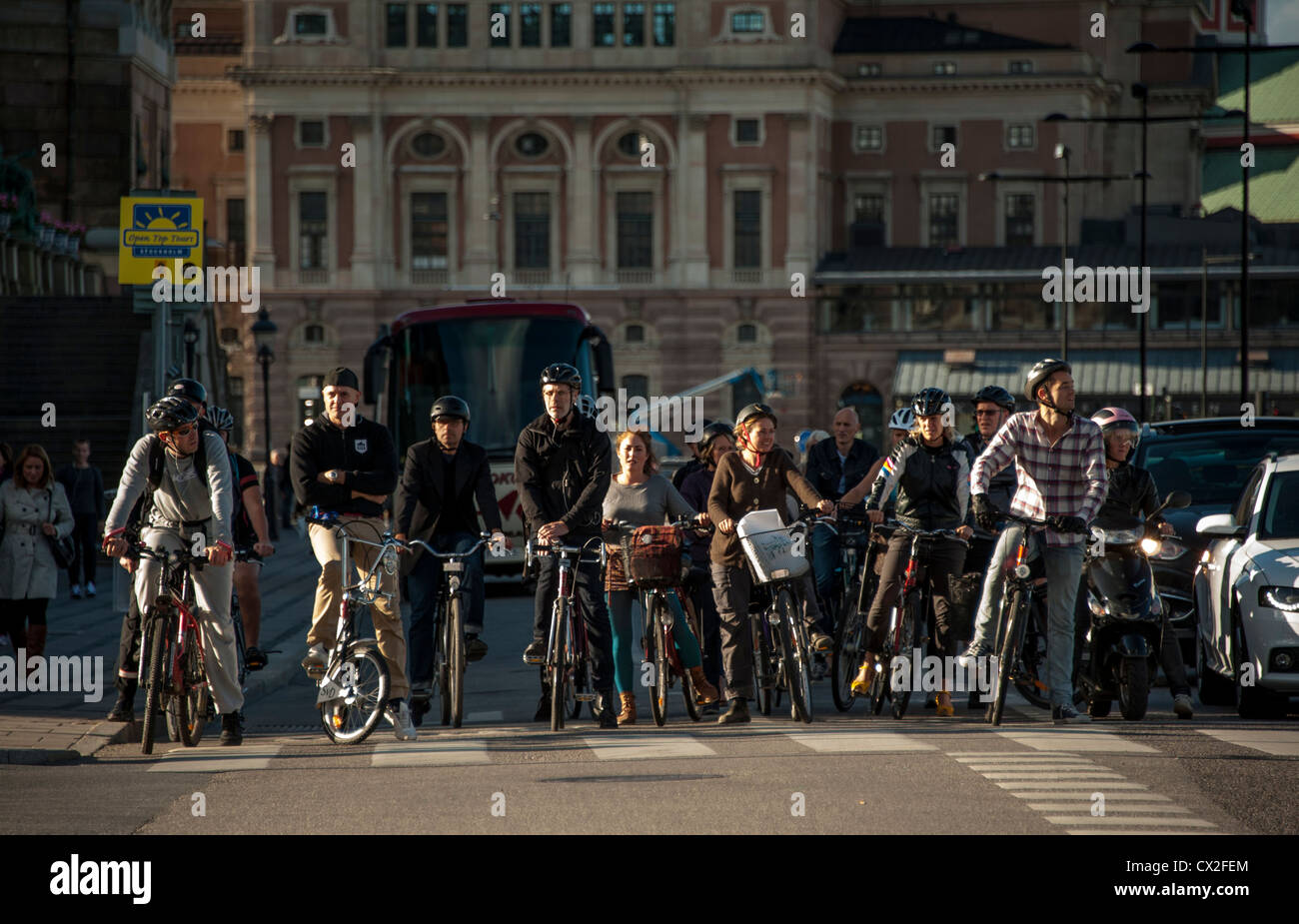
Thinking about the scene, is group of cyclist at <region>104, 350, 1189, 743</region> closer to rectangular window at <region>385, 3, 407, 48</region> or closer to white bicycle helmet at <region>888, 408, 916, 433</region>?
white bicycle helmet at <region>888, 408, 916, 433</region>

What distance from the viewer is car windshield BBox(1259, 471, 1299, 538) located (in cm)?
1299

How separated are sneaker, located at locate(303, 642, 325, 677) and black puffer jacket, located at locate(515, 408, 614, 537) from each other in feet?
4.60

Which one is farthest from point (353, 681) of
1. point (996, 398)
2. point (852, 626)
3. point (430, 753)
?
point (996, 398)

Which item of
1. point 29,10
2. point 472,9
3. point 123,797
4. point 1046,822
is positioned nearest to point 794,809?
point 1046,822

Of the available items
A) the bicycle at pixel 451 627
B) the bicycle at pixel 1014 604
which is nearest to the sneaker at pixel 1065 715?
the bicycle at pixel 1014 604

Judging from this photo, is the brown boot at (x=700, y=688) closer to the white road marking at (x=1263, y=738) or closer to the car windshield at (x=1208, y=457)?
the white road marking at (x=1263, y=738)

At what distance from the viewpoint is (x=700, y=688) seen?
13016 mm

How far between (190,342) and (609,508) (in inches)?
827

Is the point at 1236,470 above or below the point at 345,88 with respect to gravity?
below

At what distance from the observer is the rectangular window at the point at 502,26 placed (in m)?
81.3

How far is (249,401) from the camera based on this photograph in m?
77.8

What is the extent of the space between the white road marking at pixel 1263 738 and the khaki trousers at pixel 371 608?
14.4 feet
